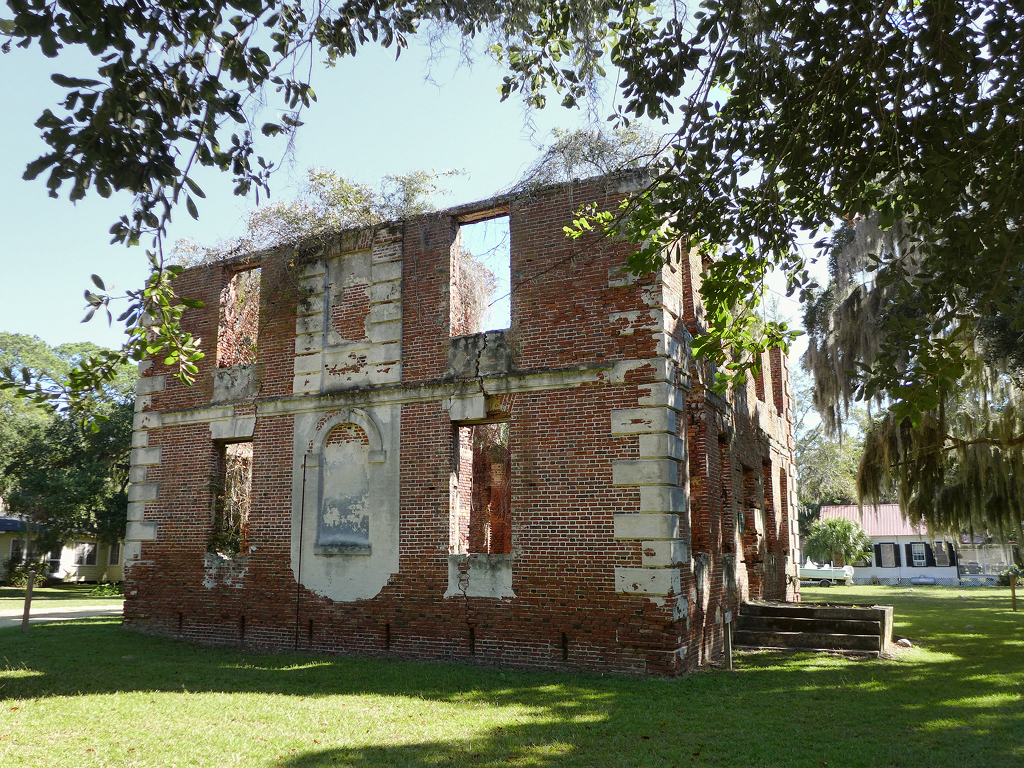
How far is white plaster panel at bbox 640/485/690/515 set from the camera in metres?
9.91

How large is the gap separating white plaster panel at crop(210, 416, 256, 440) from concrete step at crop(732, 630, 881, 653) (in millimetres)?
8732

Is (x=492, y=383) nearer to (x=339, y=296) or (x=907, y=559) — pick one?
(x=339, y=296)

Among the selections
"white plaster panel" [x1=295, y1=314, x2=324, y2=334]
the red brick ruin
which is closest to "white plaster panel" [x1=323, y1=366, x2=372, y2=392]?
the red brick ruin

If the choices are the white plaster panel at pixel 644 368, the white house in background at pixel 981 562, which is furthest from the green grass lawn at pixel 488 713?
the white house in background at pixel 981 562

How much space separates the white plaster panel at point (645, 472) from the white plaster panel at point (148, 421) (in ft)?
29.6

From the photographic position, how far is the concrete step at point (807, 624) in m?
12.0

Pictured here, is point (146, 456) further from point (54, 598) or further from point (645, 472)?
point (54, 598)

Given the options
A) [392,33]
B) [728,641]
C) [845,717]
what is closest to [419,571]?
[728,641]

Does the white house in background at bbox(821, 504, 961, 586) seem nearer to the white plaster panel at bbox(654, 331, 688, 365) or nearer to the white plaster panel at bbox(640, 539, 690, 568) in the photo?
the white plaster panel at bbox(654, 331, 688, 365)

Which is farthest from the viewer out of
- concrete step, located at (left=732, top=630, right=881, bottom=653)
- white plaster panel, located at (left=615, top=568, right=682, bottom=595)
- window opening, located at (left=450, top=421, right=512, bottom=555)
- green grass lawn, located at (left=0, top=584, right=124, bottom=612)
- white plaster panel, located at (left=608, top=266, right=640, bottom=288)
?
green grass lawn, located at (left=0, top=584, right=124, bottom=612)

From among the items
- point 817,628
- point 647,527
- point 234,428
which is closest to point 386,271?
point 234,428

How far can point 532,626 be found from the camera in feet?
34.2

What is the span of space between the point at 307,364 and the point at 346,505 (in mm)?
2495

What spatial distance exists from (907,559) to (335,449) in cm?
3705
